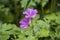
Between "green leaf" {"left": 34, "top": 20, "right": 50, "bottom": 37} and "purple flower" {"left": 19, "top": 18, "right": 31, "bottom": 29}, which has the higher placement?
"purple flower" {"left": 19, "top": 18, "right": 31, "bottom": 29}

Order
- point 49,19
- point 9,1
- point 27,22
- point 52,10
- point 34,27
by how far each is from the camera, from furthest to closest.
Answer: point 9,1 < point 52,10 < point 49,19 < point 34,27 < point 27,22

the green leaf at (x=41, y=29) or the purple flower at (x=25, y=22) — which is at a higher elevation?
the purple flower at (x=25, y=22)

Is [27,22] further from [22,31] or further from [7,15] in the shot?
[7,15]

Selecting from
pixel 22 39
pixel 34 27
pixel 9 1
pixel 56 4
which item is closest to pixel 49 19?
pixel 34 27

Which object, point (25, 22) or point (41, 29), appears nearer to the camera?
point (25, 22)

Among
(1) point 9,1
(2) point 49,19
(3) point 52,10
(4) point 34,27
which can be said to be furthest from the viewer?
(1) point 9,1

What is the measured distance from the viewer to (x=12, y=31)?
2297mm

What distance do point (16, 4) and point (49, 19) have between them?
67 cm

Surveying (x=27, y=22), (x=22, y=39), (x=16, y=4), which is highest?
Result: (x=16, y=4)

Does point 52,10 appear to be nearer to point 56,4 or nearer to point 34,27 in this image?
point 56,4

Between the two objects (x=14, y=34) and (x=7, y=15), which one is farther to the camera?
(x=7, y=15)

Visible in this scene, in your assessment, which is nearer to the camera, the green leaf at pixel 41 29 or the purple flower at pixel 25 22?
the purple flower at pixel 25 22

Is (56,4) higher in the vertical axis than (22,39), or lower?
higher

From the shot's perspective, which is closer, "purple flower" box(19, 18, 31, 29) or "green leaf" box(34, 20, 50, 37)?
"purple flower" box(19, 18, 31, 29)
